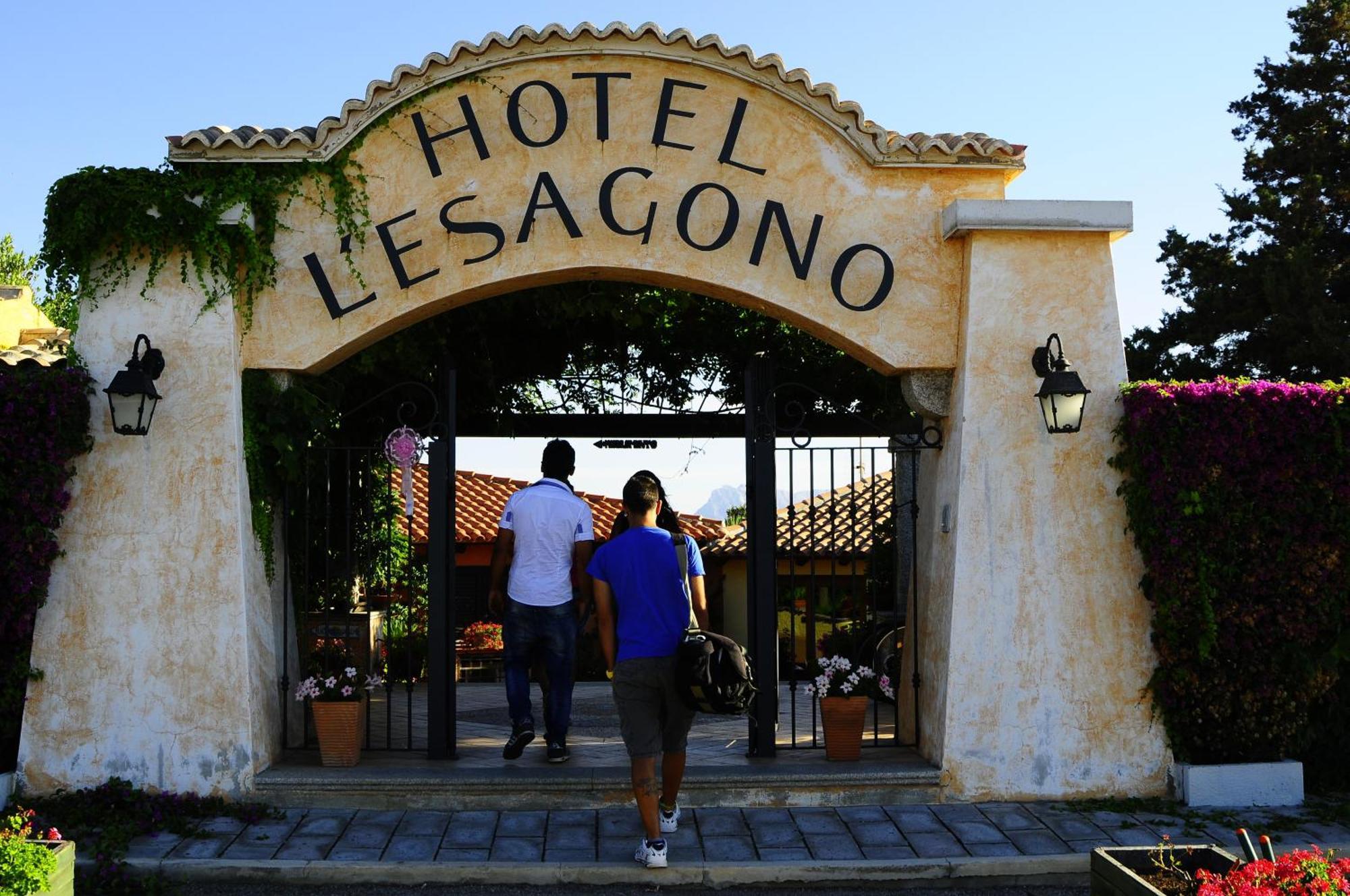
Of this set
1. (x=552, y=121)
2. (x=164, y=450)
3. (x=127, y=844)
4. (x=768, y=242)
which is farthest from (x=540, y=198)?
(x=127, y=844)

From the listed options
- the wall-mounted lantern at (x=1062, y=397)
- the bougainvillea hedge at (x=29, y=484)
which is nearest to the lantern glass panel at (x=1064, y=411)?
the wall-mounted lantern at (x=1062, y=397)

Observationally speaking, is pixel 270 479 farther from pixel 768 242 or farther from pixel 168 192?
pixel 768 242

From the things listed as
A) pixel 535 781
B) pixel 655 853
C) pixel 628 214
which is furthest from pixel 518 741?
pixel 628 214

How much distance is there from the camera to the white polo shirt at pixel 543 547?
7.58 m

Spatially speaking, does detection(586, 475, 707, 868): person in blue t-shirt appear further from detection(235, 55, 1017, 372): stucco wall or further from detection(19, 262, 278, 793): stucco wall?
detection(19, 262, 278, 793): stucco wall

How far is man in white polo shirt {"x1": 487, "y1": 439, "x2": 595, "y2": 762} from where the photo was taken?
759cm

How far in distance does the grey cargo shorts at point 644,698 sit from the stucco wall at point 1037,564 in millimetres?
2111

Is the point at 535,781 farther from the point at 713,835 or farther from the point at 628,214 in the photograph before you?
the point at 628,214

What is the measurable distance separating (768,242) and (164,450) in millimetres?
3760

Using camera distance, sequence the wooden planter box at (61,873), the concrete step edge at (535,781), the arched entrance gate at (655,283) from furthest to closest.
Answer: the arched entrance gate at (655,283), the concrete step edge at (535,781), the wooden planter box at (61,873)

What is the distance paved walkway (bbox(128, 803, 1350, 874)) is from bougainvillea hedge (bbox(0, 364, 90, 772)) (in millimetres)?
1503

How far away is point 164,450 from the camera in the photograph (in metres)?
7.43

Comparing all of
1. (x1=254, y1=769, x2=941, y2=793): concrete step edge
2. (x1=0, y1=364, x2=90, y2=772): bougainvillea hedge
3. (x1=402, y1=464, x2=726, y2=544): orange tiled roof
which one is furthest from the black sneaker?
(x1=402, y1=464, x2=726, y2=544): orange tiled roof

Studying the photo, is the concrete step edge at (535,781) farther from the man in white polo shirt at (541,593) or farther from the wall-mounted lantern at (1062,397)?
the wall-mounted lantern at (1062,397)
